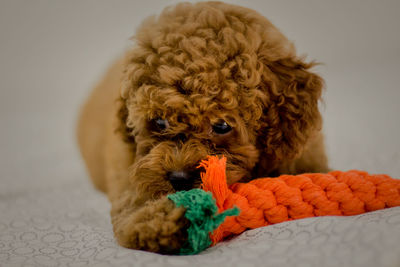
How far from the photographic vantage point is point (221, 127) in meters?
1.87

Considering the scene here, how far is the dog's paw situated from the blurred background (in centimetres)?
333

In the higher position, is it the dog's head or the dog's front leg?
the dog's head

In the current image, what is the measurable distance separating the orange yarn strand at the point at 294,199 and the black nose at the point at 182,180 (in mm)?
148

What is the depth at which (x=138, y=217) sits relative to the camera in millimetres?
1497

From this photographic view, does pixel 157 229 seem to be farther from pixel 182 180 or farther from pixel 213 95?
pixel 213 95

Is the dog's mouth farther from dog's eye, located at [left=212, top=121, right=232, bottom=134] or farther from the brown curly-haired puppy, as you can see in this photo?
dog's eye, located at [left=212, top=121, right=232, bottom=134]

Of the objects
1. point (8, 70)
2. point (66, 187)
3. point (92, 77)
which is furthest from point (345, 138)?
point (8, 70)

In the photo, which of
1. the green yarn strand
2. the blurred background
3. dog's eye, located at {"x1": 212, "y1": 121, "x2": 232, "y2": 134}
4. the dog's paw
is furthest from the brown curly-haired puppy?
the blurred background

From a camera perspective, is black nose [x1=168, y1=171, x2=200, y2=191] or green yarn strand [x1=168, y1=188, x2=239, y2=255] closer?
green yarn strand [x1=168, y1=188, x2=239, y2=255]

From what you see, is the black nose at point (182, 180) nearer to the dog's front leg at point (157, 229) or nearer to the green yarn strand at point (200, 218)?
the dog's front leg at point (157, 229)

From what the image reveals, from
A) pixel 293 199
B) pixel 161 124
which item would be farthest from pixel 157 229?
pixel 161 124

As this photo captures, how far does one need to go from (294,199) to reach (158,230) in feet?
1.90

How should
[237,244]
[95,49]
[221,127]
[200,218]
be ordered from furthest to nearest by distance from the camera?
1. [95,49]
2. [221,127]
3. [237,244]
4. [200,218]

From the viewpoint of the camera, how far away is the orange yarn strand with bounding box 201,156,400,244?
156 cm
